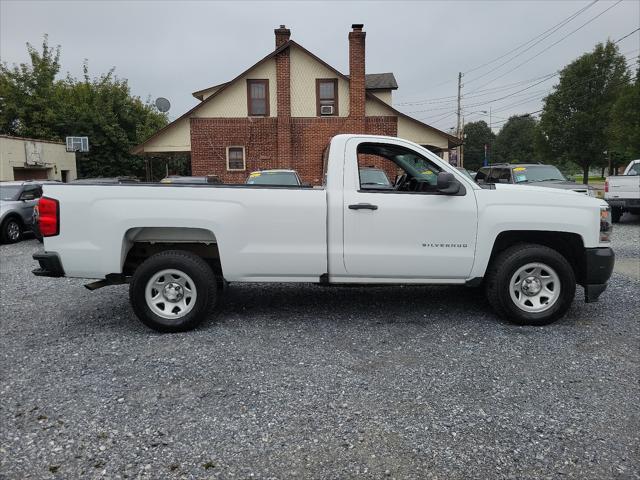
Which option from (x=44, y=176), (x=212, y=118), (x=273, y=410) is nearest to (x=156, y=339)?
(x=273, y=410)

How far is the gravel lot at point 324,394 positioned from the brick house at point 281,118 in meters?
18.3

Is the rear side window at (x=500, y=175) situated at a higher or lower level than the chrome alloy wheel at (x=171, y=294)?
higher

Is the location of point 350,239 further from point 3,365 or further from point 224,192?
point 3,365

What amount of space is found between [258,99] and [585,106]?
2759 cm

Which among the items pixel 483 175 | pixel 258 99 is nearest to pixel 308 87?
pixel 258 99

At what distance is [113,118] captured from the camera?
103 ft

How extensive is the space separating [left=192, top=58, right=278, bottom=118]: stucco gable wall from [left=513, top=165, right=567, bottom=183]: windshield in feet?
43.3

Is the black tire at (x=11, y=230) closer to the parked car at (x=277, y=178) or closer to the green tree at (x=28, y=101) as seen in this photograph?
the parked car at (x=277, y=178)

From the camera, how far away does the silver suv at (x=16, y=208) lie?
41.5ft

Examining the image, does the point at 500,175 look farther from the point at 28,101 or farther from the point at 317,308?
the point at 28,101

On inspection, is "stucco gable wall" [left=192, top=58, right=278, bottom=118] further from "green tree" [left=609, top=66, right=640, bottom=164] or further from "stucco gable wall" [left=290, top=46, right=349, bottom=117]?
"green tree" [left=609, top=66, right=640, bottom=164]

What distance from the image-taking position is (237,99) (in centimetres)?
2338

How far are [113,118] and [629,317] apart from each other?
31696mm

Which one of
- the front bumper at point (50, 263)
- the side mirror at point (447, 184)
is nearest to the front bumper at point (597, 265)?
the side mirror at point (447, 184)
